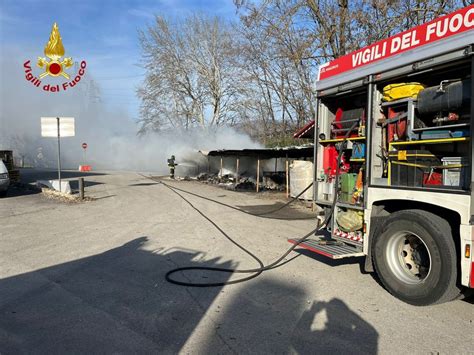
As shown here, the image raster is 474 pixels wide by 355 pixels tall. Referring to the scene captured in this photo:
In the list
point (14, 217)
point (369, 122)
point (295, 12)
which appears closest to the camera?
point (369, 122)

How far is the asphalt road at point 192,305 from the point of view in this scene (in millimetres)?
3717

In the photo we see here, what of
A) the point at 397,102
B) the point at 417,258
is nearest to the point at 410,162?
the point at 397,102

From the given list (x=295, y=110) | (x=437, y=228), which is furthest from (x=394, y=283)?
(x=295, y=110)

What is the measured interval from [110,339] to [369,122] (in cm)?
424

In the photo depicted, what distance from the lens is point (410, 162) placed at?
4.93 m

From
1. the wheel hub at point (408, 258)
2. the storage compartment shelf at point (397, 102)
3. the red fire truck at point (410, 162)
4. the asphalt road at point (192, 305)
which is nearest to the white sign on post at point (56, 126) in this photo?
the asphalt road at point (192, 305)

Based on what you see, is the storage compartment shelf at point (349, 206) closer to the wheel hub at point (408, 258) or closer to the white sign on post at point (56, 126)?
the wheel hub at point (408, 258)

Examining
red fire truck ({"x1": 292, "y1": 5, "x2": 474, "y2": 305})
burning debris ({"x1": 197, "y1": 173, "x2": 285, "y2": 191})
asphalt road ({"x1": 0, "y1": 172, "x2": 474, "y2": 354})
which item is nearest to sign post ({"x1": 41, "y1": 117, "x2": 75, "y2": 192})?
asphalt road ({"x1": 0, "y1": 172, "x2": 474, "y2": 354})

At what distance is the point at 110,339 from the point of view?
377cm

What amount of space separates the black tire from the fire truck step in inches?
A: 16.5

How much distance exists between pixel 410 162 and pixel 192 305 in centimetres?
323

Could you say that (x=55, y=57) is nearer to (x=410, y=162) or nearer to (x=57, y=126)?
(x=57, y=126)

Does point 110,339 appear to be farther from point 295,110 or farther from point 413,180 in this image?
point 295,110

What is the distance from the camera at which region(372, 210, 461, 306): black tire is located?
4234mm
